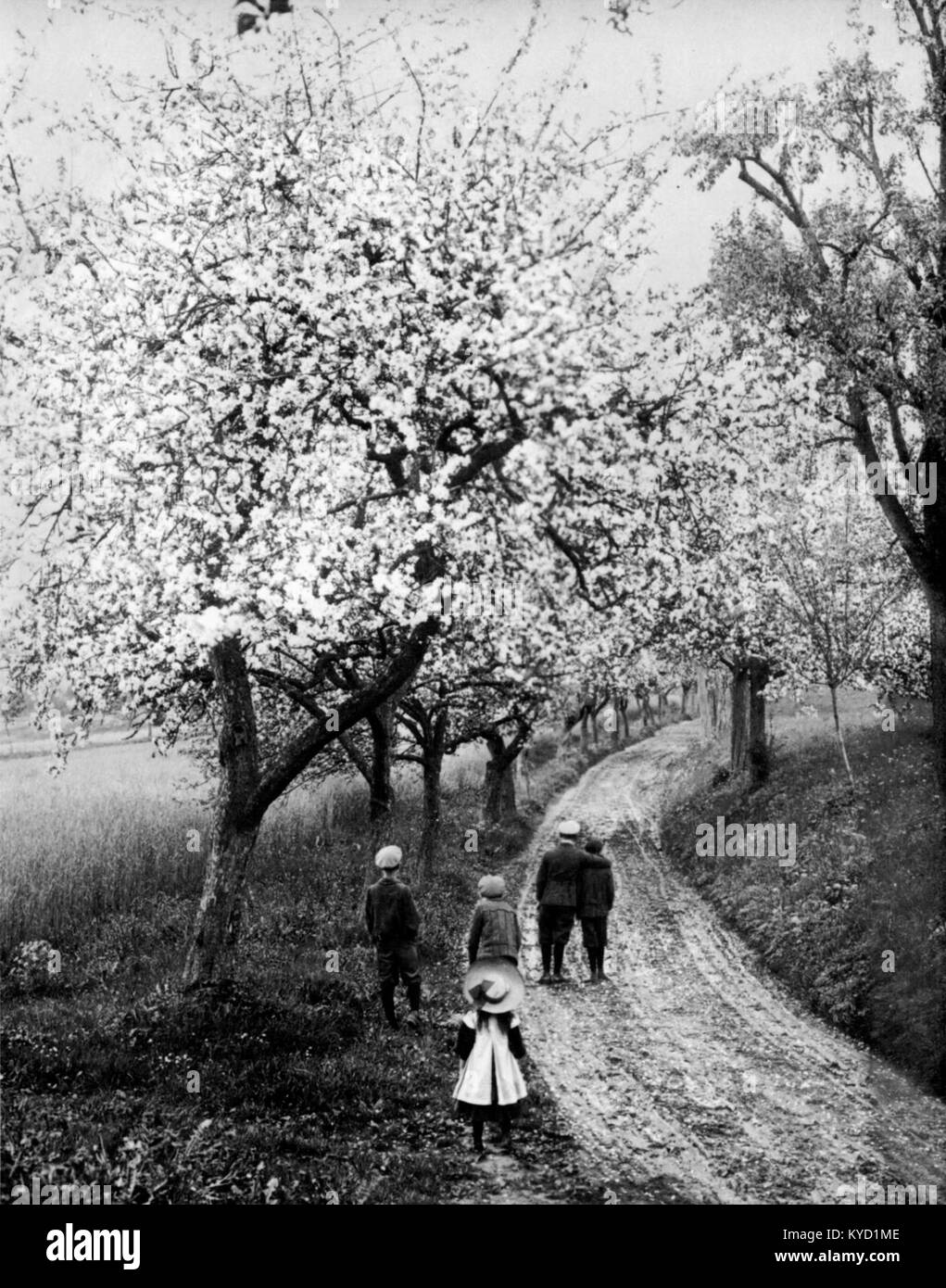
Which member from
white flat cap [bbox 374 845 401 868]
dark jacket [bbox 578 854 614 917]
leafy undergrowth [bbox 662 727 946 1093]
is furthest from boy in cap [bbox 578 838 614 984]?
white flat cap [bbox 374 845 401 868]

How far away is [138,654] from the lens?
1301 centimetres

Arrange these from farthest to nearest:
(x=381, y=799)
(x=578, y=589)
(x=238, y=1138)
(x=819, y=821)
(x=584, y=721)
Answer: (x=584, y=721)
(x=819, y=821)
(x=381, y=799)
(x=578, y=589)
(x=238, y=1138)

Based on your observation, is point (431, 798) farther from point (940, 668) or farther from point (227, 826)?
point (940, 668)

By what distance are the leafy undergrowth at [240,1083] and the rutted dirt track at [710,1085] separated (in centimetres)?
75

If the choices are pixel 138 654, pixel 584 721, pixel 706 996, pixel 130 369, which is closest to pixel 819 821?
pixel 706 996

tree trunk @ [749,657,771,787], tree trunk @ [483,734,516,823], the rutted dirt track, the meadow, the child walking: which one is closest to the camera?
the meadow

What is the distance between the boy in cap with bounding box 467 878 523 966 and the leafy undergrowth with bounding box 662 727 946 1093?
5.35 m

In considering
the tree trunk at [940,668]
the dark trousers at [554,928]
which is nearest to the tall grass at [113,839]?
the dark trousers at [554,928]

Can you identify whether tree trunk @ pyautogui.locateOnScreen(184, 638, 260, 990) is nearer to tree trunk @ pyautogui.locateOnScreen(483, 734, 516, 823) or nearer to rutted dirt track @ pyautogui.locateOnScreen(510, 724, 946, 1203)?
rutted dirt track @ pyautogui.locateOnScreen(510, 724, 946, 1203)

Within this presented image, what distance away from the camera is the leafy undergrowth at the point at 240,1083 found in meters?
8.12

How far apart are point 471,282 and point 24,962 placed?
11172 millimetres

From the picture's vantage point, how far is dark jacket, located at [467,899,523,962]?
10539mm

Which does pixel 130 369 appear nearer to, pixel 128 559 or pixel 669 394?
pixel 128 559

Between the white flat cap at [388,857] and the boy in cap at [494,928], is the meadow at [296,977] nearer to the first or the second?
the boy in cap at [494,928]
